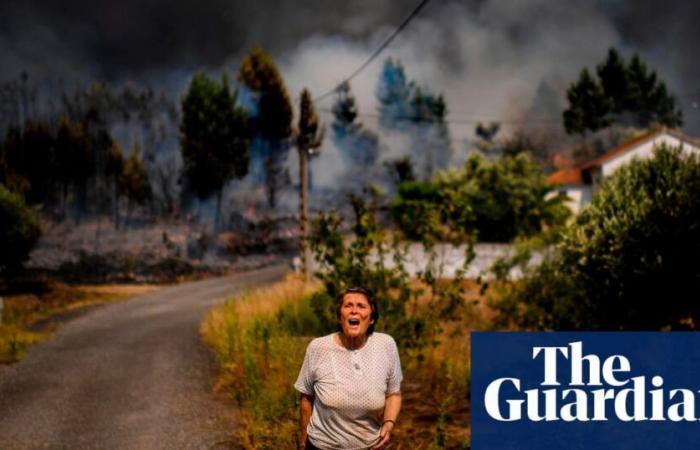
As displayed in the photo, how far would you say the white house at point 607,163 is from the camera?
1563 inches

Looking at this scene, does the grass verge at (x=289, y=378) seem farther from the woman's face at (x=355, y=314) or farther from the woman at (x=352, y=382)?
the woman's face at (x=355, y=314)

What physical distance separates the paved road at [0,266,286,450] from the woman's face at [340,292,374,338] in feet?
13.5

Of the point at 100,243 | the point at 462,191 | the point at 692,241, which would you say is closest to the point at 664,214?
the point at 692,241

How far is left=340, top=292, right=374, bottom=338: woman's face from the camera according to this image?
402 centimetres

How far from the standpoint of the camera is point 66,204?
117ft

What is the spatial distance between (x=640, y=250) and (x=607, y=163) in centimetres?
3190

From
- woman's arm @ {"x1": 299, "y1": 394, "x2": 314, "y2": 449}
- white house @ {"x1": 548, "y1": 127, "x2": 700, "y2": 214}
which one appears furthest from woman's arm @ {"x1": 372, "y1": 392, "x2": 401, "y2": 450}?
white house @ {"x1": 548, "y1": 127, "x2": 700, "y2": 214}

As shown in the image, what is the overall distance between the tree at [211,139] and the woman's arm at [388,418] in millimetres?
36612

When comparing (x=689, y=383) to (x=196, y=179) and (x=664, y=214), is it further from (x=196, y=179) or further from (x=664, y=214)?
(x=196, y=179)

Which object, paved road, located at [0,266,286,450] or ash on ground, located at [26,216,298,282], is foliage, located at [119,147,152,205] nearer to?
ash on ground, located at [26,216,298,282]

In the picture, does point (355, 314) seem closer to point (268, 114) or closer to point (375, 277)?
point (375, 277)

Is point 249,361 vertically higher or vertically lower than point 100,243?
lower

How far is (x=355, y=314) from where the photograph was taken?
13.2 ft

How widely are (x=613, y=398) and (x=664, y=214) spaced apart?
308 inches
